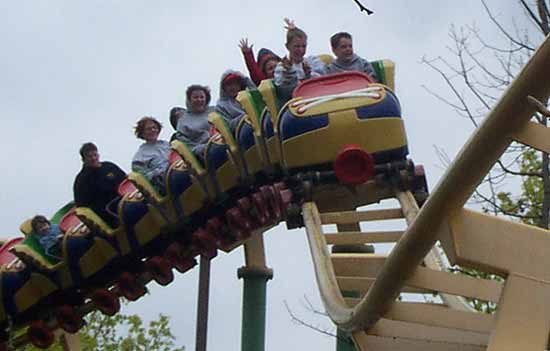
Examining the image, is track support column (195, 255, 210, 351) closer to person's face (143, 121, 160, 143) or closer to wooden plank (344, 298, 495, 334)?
person's face (143, 121, 160, 143)

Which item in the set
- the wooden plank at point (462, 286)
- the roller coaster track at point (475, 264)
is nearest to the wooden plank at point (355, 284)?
the roller coaster track at point (475, 264)

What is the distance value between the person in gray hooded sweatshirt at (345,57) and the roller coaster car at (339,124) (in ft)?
1.52

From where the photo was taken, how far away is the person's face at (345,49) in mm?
5879

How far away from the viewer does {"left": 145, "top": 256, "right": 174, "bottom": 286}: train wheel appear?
6.55 meters

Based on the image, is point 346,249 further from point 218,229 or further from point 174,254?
point 174,254

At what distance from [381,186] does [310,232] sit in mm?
662

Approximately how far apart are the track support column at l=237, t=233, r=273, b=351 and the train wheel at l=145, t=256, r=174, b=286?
0.50 meters

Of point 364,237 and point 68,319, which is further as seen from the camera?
point 68,319

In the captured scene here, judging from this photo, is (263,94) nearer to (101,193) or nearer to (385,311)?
(101,193)

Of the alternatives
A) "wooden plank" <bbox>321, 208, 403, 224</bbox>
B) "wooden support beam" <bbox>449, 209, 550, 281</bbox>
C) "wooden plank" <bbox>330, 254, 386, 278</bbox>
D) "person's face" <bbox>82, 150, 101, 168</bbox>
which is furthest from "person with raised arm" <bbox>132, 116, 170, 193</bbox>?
"wooden support beam" <bbox>449, 209, 550, 281</bbox>

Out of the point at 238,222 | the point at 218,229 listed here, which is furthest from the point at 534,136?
the point at 218,229

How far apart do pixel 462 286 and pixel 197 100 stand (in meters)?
3.70

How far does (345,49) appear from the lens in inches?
232

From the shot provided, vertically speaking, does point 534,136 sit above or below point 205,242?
below
